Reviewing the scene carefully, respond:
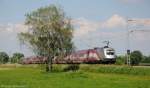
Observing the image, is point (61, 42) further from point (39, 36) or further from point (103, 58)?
point (103, 58)

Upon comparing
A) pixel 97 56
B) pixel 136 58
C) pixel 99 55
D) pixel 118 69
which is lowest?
pixel 118 69

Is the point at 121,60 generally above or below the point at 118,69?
above

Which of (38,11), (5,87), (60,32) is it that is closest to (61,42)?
(60,32)

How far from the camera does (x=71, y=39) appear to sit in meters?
74.8

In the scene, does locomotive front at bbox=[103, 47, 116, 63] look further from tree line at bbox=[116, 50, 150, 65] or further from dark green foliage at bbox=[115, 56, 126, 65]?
tree line at bbox=[116, 50, 150, 65]

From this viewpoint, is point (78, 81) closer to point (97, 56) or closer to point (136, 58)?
point (97, 56)

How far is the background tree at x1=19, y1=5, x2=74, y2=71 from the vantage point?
73.7 metres

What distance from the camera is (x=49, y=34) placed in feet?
243

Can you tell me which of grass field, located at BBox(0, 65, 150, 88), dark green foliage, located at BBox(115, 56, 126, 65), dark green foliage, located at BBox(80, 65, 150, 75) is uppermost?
dark green foliage, located at BBox(115, 56, 126, 65)

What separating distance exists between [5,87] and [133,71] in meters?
29.8

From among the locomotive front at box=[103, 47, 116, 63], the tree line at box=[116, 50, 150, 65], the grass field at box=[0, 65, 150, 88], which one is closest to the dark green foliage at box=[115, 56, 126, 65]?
the tree line at box=[116, 50, 150, 65]

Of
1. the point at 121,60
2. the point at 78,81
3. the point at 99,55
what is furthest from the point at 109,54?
the point at 78,81

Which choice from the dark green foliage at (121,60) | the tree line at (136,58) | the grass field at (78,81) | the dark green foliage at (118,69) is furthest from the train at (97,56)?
the tree line at (136,58)

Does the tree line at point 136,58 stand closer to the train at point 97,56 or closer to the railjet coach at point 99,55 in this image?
the train at point 97,56
